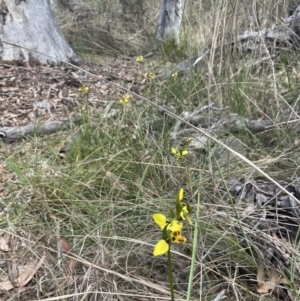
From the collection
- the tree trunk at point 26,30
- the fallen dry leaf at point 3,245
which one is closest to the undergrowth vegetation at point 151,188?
the fallen dry leaf at point 3,245

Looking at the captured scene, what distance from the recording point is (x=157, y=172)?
5.38 feet

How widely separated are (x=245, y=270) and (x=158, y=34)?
4961 millimetres

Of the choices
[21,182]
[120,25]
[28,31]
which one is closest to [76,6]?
[120,25]

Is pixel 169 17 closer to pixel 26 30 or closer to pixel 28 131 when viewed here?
pixel 26 30

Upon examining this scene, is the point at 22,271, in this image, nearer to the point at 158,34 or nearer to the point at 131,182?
the point at 131,182

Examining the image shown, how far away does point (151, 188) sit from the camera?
159 centimetres

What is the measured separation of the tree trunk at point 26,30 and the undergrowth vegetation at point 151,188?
1.52 meters

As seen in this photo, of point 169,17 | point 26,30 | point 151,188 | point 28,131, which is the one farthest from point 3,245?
point 169,17

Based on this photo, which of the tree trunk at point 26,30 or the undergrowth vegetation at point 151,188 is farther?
the tree trunk at point 26,30

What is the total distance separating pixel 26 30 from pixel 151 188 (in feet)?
8.30

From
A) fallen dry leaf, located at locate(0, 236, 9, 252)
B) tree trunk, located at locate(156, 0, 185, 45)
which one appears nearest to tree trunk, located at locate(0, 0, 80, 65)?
tree trunk, located at locate(156, 0, 185, 45)

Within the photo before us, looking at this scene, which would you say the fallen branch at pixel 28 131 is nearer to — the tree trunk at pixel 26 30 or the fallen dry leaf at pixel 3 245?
the fallen dry leaf at pixel 3 245

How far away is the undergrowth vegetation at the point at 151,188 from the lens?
1.19m

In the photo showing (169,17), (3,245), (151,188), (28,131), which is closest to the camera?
(3,245)
